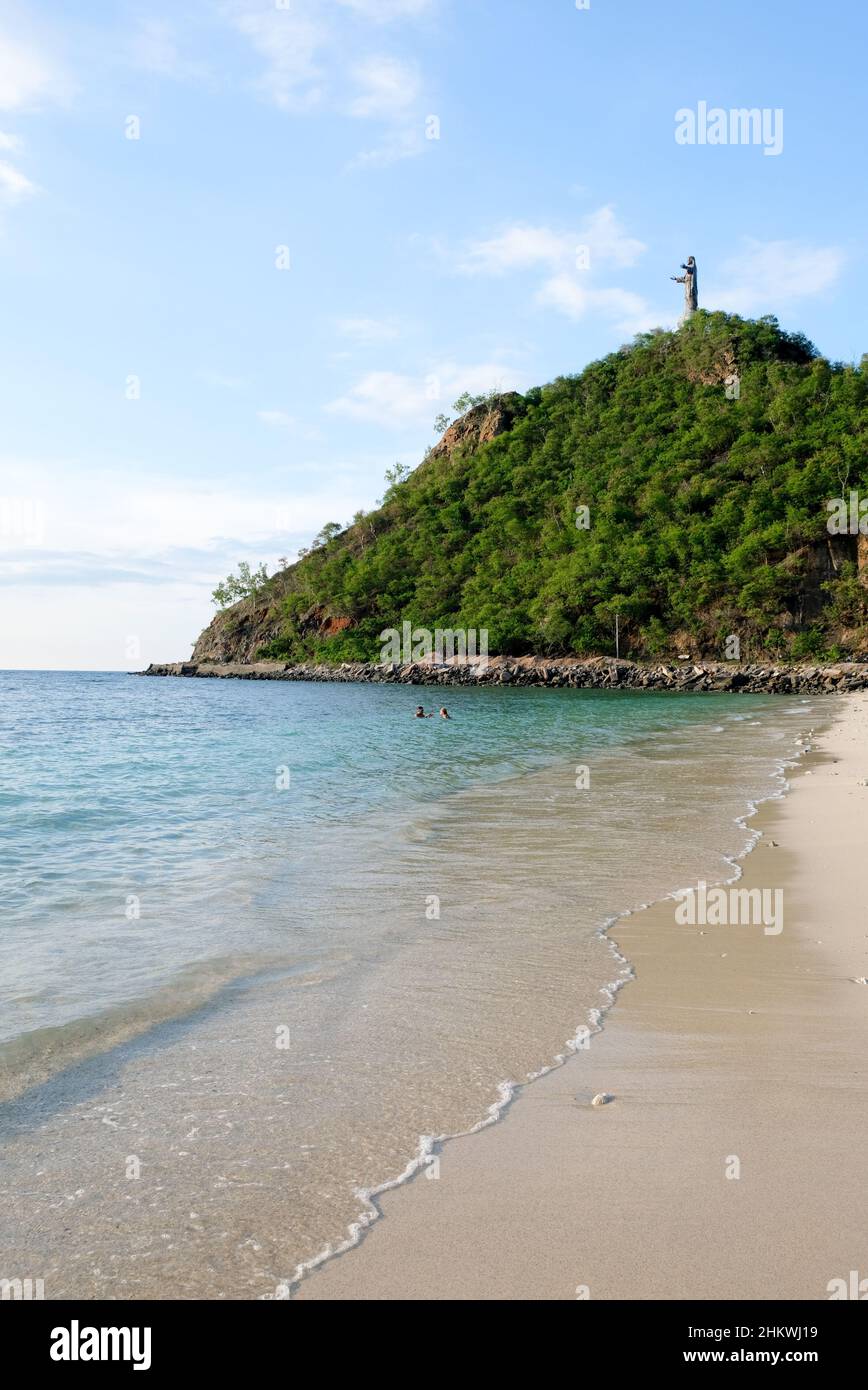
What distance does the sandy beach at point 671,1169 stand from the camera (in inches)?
113

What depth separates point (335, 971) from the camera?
6.50 m

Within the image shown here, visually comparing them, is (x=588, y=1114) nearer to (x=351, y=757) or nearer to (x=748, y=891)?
(x=748, y=891)

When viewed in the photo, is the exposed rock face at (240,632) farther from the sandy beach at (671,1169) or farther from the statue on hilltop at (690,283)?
the sandy beach at (671,1169)

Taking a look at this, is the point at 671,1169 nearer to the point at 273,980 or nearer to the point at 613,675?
the point at 273,980

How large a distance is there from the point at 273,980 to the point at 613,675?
2722 inches

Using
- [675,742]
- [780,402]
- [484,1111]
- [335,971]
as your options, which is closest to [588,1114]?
[484,1111]

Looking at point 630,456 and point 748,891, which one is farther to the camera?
point 630,456

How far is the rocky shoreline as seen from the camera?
6256 centimetres

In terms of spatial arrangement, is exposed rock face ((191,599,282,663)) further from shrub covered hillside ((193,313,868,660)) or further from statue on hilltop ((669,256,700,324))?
statue on hilltop ((669,256,700,324))

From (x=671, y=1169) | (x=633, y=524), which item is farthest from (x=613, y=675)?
(x=671, y=1169)

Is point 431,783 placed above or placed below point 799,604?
below

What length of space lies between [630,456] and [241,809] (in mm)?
91544

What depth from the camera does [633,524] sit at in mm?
91438

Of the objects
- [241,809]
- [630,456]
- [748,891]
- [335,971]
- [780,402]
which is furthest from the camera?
[630,456]
